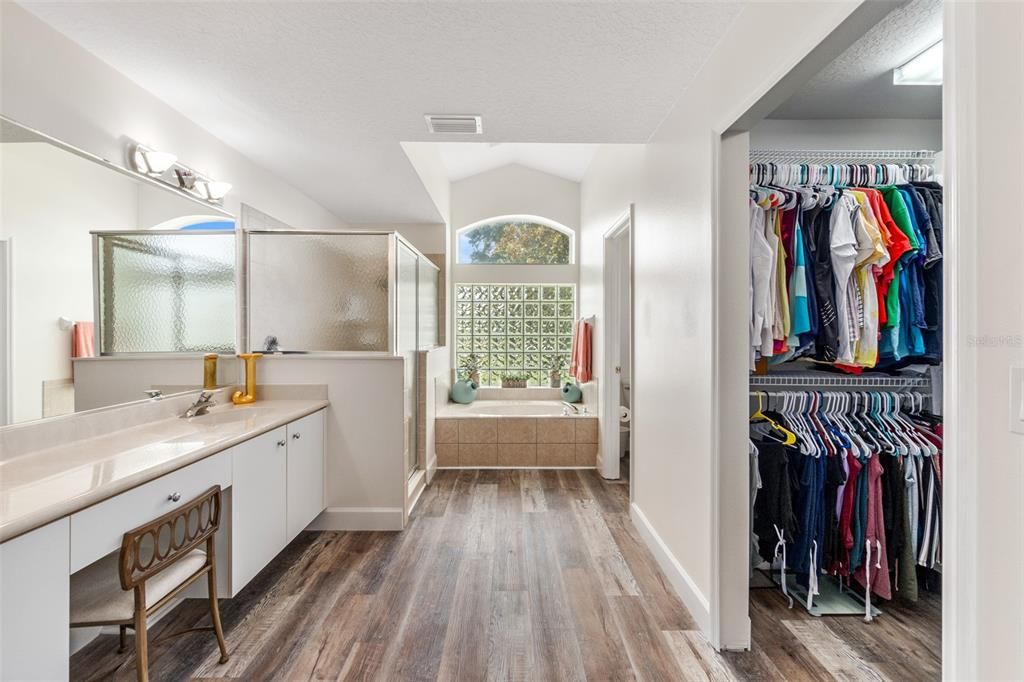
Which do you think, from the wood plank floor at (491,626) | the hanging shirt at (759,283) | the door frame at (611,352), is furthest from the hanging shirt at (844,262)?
the door frame at (611,352)

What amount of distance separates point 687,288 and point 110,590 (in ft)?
7.69

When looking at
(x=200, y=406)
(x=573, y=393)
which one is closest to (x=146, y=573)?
(x=200, y=406)

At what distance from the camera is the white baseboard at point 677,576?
6.23 ft

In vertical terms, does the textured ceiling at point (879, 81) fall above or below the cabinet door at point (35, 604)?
above

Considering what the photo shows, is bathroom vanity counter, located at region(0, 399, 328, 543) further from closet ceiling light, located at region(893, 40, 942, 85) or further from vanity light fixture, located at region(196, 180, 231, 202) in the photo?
closet ceiling light, located at region(893, 40, 942, 85)

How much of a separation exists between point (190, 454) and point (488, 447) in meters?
2.83

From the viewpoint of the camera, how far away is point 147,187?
2.17m

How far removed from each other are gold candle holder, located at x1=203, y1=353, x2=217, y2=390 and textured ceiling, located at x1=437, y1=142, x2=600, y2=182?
2.75m

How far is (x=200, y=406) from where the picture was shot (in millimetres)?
2441

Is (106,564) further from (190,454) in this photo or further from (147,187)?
(147,187)

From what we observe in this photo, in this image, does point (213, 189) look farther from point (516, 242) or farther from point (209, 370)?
point (516, 242)

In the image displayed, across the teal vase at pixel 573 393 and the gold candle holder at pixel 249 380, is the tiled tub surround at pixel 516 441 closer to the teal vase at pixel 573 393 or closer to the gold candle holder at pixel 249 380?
the teal vase at pixel 573 393

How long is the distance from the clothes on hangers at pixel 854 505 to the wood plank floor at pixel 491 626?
242 millimetres

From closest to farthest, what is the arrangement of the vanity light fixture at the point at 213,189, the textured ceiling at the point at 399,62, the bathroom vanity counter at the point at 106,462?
the bathroom vanity counter at the point at 106,462 → the textured ceiling at the point at 399,62 → the vanity light fixture at the point at 213,189
